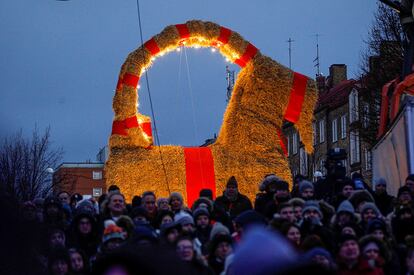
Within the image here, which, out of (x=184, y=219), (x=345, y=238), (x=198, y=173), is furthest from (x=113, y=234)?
(x=198, y=173)

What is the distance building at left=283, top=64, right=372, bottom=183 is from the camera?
51594 mm

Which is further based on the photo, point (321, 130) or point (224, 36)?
point (321, 130)

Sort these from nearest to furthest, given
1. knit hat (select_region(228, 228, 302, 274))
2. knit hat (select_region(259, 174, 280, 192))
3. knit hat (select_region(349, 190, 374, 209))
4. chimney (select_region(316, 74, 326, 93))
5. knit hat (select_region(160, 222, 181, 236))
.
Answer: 1. knit hat (select_region(228, 228, 302, 274))
2. knit hat (select_region(160, 222, 181, 236))
3. knit hat (select_region(349, 190, 374, 209))
4. knit hat (select_region(259, 174, 280, 192))
5. chimney (select_region(316, 74, 326, 93))

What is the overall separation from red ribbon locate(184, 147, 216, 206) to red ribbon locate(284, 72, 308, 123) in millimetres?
1764

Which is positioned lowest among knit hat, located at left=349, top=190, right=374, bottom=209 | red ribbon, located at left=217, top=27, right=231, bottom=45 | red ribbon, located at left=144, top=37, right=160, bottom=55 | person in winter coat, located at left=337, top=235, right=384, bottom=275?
person in winter coat, located at left=337, top=235, right=384, bottom=275

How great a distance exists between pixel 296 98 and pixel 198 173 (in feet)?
7.98

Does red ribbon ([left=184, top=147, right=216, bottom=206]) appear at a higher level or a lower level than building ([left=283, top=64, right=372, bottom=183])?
lower

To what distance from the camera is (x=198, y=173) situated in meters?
17.9

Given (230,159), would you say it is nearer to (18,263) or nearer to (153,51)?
(153,51)

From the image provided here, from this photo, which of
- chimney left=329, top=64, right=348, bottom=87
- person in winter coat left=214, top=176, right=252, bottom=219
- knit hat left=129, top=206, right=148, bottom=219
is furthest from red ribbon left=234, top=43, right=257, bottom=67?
chimney left=329, top=64, right=348, bottom=87

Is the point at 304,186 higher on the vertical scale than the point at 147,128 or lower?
lower

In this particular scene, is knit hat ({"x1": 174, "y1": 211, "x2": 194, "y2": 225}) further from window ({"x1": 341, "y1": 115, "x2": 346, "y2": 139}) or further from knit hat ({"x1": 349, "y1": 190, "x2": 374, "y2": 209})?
window ({"x1": 341, "y1": 115, "x2": 346, "y2": 139})

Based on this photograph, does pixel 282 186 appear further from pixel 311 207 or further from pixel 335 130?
pixel 335 130

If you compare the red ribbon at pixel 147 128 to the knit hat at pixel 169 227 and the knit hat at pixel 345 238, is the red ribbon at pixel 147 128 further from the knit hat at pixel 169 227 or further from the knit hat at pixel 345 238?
the knit hat at pixel 345 238
